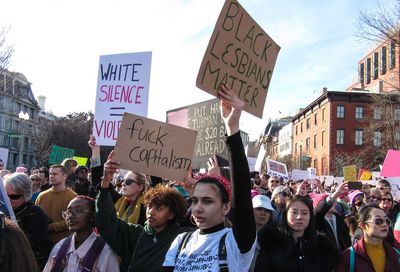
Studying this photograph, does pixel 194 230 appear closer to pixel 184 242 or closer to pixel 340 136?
pixel 184 242

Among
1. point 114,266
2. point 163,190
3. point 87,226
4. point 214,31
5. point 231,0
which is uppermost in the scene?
point 231,0

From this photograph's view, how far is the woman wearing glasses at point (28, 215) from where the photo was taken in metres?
4.70

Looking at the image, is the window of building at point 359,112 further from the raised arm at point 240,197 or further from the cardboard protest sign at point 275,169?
the raised arm at point 240,197

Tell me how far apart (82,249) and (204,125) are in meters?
4.53

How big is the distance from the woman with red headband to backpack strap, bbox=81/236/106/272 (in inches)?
48.4

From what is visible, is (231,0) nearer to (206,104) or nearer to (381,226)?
(381,226)

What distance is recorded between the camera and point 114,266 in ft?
12.8

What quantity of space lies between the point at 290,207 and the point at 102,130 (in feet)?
8.53

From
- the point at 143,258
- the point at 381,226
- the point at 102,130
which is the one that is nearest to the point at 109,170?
the point at 143,258

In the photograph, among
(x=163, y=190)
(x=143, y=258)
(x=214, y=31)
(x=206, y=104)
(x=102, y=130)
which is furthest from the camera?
(x=206, y=104)

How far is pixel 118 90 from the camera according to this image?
19.5 feet

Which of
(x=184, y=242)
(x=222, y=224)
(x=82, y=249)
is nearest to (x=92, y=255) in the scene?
(x=82, y=249)

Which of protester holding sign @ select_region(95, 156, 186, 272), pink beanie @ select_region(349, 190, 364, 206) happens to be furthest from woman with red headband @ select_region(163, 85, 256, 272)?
pink beanie @ select_region(349, 190, 364, 206)

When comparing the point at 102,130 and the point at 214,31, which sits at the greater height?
the point at 214,31
